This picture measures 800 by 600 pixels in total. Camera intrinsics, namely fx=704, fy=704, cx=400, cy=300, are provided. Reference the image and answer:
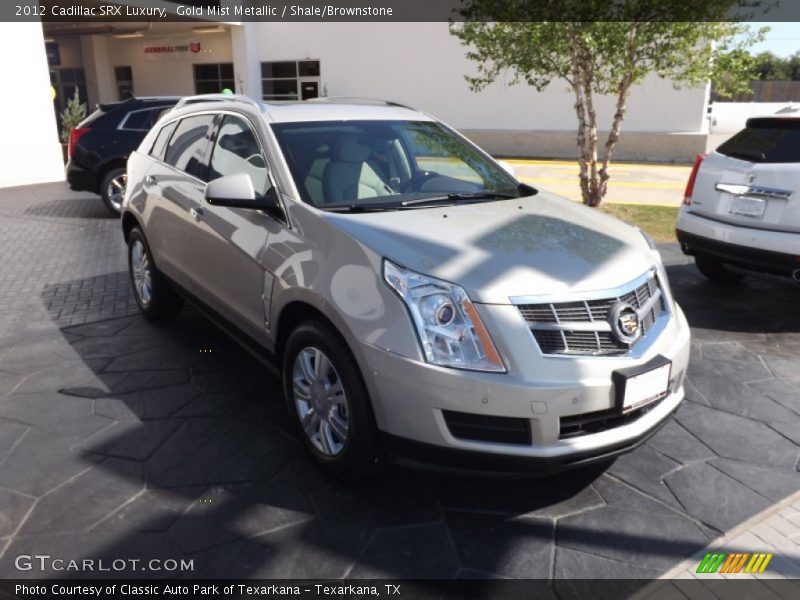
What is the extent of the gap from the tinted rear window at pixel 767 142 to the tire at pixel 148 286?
4.89 m

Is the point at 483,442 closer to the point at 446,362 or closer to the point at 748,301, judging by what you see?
the point at 446,362

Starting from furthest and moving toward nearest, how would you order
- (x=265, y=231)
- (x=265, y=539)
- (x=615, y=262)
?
(x=265, y=231) < (x=615, y=262) < (x=265, y=539)

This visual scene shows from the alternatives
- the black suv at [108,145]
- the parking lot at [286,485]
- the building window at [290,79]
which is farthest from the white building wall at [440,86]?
the parking lot at [286,485]

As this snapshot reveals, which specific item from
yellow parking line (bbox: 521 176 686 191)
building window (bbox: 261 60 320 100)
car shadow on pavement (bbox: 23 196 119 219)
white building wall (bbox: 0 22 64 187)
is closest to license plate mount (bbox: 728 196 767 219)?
yellow parking line (bbox: 521 176 686 191)

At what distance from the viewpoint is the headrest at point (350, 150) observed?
4043mm

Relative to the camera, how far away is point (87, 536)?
3.10 metres

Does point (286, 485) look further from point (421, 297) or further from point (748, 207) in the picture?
point (748, 207)

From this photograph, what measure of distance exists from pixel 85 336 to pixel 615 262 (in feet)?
13.7

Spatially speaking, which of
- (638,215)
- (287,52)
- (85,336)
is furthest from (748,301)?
(287,52)

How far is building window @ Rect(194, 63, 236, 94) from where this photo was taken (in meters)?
25.6

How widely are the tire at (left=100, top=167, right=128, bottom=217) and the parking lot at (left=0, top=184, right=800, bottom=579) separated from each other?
5466mm

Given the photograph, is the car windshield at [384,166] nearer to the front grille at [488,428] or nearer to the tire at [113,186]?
the front grille at [488,428]

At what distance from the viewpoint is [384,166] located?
4.18 meters

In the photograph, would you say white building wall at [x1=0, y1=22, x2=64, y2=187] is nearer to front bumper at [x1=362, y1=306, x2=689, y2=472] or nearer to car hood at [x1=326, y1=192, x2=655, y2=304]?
car hood at [x1=326, y1=192, x2=655, y2=304]
